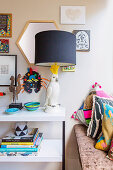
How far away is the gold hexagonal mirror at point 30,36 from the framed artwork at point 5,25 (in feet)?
0.51

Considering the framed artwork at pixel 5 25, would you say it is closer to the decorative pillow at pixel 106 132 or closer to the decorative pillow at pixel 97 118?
the decorative pillow at pixel 97 118

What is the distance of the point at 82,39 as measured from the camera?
1437mm

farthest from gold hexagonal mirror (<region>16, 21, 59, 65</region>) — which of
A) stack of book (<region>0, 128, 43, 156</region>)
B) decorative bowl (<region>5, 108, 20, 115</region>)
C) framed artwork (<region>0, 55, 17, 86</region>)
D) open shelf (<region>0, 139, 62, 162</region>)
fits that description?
open shelf (<region>0, 139, 62, 162</region>)

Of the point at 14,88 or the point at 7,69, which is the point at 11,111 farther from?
the point at 7,69

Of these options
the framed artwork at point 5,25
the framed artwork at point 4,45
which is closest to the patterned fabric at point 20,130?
the framed artwork at point 4,45

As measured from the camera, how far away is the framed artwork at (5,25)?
145 cm

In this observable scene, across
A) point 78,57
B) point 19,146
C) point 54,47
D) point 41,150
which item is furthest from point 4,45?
point 41,150

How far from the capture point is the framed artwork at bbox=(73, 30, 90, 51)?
1.43 metres

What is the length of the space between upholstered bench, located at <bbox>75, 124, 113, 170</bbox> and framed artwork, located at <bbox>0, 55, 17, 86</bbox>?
974 mm

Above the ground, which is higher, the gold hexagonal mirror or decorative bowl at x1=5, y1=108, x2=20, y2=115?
the gold hexagonal mirror


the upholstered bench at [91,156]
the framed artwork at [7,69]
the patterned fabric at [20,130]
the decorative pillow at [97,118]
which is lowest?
the upholstered bench at [91,156]

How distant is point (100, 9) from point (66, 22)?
1.36 ft

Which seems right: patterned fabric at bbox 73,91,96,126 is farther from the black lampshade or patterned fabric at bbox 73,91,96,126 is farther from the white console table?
the black lampshade

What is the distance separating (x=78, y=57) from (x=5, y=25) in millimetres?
908
